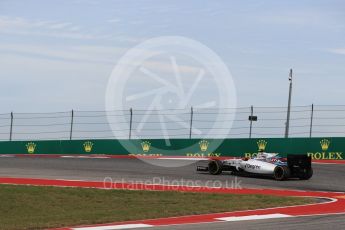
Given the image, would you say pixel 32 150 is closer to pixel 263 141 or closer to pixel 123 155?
pixel 123 155

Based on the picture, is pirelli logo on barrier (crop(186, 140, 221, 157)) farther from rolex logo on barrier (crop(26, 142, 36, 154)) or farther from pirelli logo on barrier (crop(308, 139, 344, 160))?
rolex logo on barrier (crop(26, 142, 36, 154))

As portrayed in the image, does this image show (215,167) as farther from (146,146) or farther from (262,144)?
(146,146)

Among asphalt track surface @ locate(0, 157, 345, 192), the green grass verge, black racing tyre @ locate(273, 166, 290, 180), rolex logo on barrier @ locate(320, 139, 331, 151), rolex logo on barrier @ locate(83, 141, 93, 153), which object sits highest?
rolex logo on barrier @ locate(320, 139, 331, 151)

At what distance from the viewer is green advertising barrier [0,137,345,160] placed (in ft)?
89.4

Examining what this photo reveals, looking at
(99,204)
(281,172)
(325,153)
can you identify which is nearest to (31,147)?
(325,153)

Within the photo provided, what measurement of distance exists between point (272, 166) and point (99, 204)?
707 cm

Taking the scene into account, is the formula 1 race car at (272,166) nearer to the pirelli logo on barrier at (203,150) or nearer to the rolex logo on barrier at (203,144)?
the pirelli logo on barrier at (203,150)

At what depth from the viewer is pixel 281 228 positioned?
992cm

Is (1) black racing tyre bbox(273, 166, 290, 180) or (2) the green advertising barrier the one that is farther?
(2) the green advertising barrier

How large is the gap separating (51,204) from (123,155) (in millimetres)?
17081

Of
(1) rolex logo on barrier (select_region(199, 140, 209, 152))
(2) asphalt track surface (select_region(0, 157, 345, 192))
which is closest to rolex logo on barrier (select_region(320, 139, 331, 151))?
(2) asphalt track surface (select_region(0, 157, 345, 192))

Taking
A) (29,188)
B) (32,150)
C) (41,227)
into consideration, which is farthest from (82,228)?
(32,150)

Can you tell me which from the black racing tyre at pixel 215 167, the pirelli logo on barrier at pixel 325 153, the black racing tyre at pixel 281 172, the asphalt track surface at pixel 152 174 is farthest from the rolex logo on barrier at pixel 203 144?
the black racing tyre at pixel 281 172

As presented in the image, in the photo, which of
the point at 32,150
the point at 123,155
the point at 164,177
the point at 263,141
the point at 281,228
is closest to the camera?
the point at 281,228
